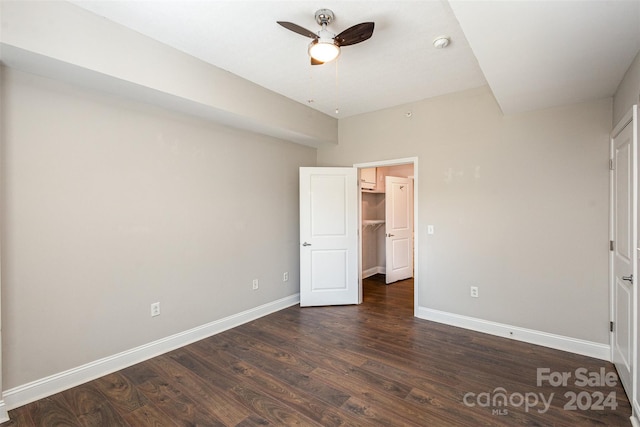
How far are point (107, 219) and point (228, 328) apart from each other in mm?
1777

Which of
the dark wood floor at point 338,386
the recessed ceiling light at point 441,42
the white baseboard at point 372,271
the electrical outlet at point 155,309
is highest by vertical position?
the recessed ceiling light at point 441,42

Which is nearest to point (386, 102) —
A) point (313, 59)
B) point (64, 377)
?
point (313, 59)

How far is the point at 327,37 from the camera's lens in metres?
2.24

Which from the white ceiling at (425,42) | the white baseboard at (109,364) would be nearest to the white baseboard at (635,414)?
the white ceiling at (425,42)

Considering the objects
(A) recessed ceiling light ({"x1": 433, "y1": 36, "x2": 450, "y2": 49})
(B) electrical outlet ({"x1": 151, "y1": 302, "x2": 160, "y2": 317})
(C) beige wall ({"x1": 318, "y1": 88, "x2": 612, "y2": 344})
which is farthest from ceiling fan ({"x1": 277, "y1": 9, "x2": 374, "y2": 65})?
(B) electrical outlet ({"x1": 151, "y1": 302, "x2": 160, "y2": 317})

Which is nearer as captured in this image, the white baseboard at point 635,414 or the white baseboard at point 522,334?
the white baseboard at point 635,414

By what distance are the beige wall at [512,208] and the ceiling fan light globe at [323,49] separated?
1.96 m

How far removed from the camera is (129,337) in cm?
273

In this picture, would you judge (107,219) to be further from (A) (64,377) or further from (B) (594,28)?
(B) (594,28)

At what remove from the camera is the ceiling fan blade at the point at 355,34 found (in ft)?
6.60

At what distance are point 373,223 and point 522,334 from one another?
10.7ft

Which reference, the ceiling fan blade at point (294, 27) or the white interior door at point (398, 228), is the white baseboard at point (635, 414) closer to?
the ceiling fan blade at point (294, 27)

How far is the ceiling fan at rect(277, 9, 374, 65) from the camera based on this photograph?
2065 mm

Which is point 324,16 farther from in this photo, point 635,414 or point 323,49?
point 635,414
